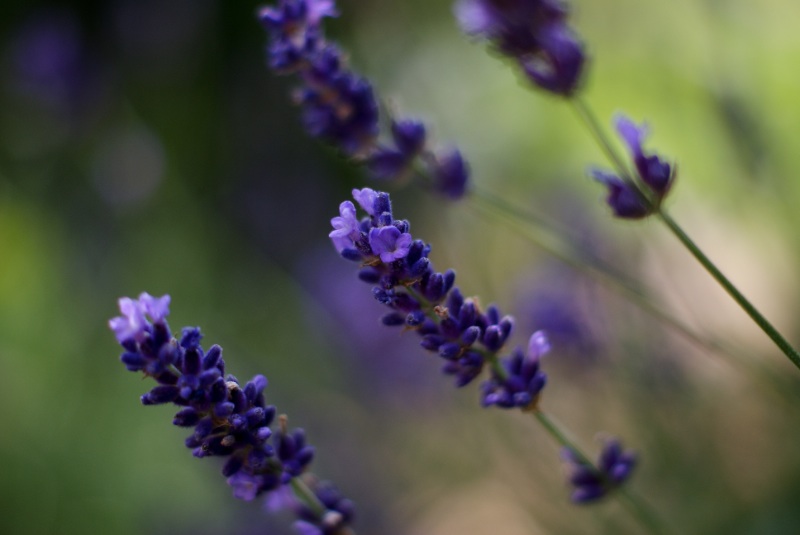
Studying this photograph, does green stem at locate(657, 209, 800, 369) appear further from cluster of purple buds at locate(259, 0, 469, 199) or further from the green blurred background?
the green blurred background

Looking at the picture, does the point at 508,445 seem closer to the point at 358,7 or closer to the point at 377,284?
the point at 377,284

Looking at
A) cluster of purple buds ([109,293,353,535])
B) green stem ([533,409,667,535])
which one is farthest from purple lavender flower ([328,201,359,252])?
green stem ([533,409,667,535])

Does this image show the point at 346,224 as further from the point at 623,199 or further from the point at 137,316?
the point at 623,199

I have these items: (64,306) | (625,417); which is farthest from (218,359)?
(64,306)

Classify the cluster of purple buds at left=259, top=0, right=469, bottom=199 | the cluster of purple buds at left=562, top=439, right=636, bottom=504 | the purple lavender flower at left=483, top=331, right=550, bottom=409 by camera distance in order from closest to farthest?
the purple lavender flower at left=483, top=331, right=550, bottom=409 → the cluster of purple buds at left=562, top=439, right=636, bottom=504 → the cluster of purple buds at left=259, top=0, right=469, bottom=199

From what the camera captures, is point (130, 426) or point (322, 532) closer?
point (322, 532)
